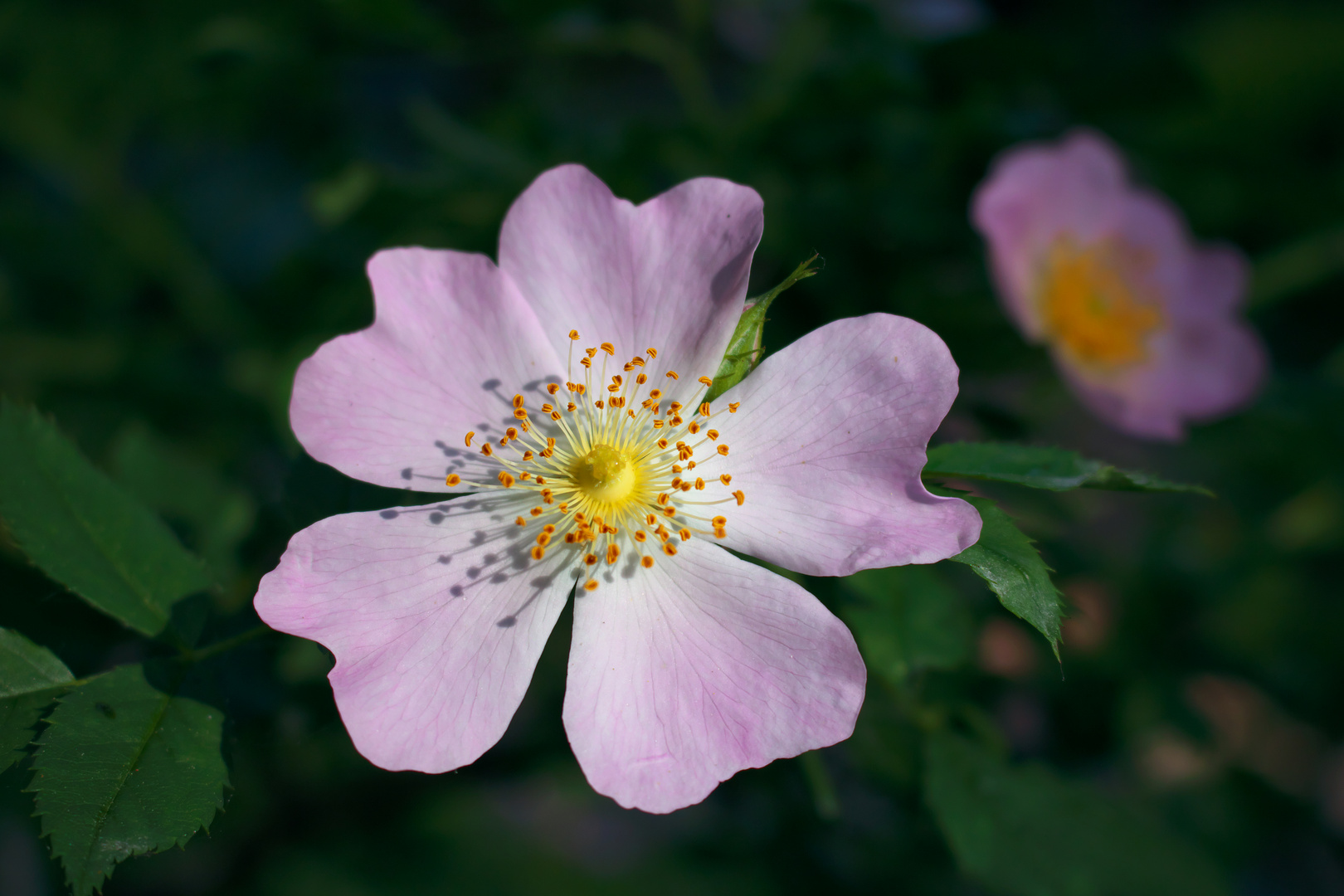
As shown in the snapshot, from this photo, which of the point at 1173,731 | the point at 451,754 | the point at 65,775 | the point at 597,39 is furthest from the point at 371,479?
the point at 1173,731

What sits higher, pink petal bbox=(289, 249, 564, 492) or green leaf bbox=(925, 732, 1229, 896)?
pink petal bbox=(289, 249, 564, 492)

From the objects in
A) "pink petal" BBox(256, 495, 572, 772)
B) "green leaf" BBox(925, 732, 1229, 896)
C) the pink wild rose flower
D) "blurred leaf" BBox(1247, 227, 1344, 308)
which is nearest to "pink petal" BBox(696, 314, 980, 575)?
the pink wild rose flower

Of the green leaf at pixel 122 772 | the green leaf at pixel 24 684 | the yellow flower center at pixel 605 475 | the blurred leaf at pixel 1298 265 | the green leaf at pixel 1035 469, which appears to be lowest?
the blurred leaf at pixel 1298 265

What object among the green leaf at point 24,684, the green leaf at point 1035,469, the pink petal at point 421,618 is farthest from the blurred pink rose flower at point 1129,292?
the green leaf at point 24,684

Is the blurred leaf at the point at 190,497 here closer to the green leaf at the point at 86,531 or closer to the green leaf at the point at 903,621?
the green leaf at the point at 86,531

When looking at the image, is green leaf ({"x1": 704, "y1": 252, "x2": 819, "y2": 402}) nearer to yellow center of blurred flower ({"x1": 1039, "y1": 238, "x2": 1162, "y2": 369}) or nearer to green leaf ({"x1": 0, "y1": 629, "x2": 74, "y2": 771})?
green leaf ({"x1": 0, "y1": 629, "x2": 74, "y2": 771})

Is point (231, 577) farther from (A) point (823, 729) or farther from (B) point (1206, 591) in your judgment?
(B) point (1206, 591)
